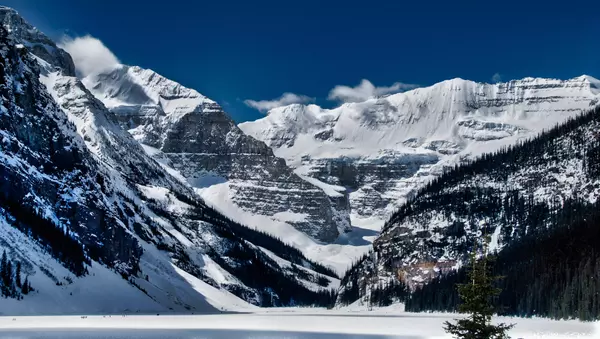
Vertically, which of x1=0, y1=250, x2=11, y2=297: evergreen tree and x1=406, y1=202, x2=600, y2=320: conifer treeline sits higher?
x1=406, y1=202, x2=600, y2=320: conifer treeline

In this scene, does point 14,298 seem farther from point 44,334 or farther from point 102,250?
point 102,250

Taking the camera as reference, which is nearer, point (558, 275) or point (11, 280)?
point (11, 280)

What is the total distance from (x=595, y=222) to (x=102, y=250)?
11515cm

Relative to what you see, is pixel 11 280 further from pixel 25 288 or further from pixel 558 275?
pixel 558 275

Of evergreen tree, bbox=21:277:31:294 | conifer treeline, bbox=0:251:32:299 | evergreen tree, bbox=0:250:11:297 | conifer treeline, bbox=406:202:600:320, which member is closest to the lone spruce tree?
conifer treeline, bbox=406:202:600:320

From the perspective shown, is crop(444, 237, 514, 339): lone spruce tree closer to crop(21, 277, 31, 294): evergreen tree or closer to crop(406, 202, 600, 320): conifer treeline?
crop(406, 202, 600, 320): conifer treeline

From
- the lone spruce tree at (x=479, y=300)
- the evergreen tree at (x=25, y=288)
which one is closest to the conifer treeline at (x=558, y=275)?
the evergreen tree at (x=25, y=288)

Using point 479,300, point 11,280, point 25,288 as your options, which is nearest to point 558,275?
point 25,288

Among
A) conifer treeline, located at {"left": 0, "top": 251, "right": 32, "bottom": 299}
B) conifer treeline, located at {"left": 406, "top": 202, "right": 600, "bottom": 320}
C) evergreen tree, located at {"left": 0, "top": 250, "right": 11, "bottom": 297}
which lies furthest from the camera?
conifer treeline, located at {"left": 406, "top": 202, "right": 600, "bottom": 320}

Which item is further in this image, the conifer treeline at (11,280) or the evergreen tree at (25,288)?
the evergreen tree at (25,288)

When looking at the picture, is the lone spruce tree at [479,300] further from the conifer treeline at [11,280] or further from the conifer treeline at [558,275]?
the conifer treeline at [11,280]

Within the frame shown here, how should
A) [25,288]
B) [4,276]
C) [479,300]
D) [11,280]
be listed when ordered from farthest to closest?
1. [25,288]
2. [11,280]
3. [4,276]
4. [479,300]

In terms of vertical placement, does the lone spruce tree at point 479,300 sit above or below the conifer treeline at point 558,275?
below

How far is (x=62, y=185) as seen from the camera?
187m
